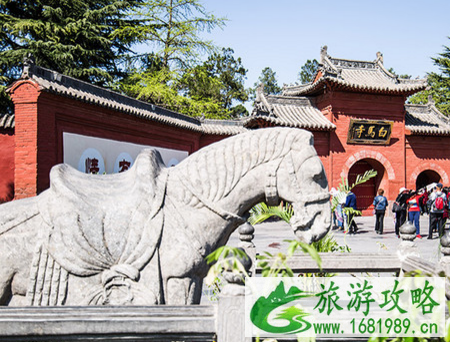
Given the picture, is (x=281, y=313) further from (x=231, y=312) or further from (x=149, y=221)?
(x=149, y=221)

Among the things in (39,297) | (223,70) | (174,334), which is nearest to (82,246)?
(39,297)

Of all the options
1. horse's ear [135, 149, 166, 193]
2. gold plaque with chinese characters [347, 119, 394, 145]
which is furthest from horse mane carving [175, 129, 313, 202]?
gold plaque with chinese characters [347, 119, 394, 145]

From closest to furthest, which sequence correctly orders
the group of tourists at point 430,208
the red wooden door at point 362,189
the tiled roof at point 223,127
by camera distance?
the group of tourists at point 430,208
the tiled roof at point 223,127
the red wooden door at point 362,189

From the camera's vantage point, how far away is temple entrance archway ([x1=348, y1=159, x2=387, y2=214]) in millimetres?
17359

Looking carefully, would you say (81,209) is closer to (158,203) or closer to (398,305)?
(158,203)

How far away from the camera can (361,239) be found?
10602 mm

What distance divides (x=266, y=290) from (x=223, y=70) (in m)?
28.7

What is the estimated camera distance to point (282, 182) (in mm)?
2043

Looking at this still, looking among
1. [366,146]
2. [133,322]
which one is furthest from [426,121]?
[133,322]

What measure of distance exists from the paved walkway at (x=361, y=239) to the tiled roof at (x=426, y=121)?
451 cm

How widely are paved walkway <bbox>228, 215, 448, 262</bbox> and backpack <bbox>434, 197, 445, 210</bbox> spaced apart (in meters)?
0.84

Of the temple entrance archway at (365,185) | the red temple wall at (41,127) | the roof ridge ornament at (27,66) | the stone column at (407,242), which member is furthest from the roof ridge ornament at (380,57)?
the stone column at (407,242)

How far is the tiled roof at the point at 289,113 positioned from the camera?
15023 millimetres

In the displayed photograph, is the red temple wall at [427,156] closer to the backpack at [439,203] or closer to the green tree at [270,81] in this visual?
the backpack at [439,203]
